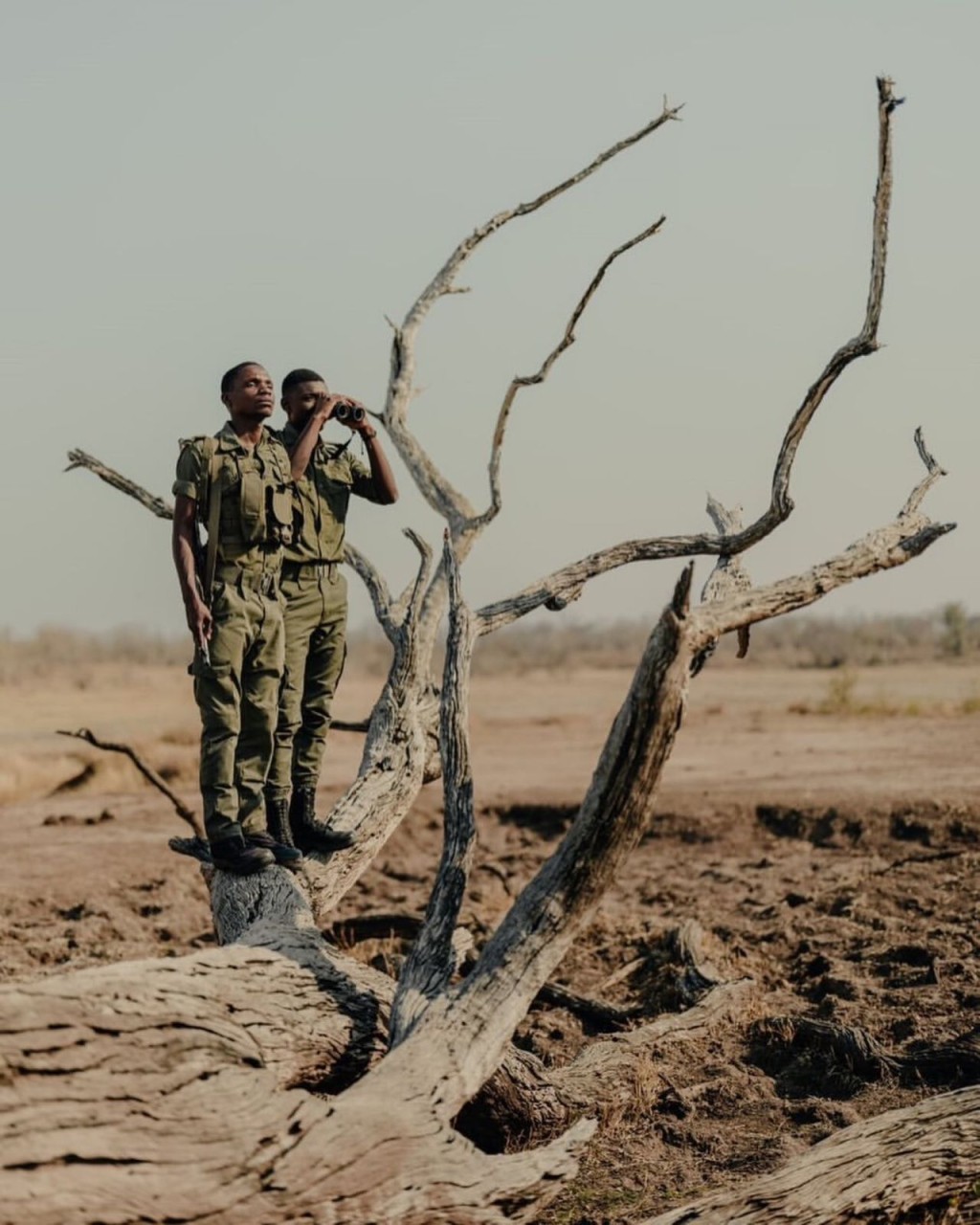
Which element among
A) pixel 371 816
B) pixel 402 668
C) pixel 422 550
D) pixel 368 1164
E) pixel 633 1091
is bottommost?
pixel 633 1091

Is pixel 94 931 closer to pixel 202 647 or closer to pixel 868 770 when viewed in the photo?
pixel 202 647

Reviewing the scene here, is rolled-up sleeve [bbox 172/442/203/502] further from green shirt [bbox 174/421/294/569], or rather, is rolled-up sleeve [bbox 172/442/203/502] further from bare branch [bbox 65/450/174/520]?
bare branch [bbox 65/450/174/520]

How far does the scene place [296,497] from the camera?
5980 millimetres

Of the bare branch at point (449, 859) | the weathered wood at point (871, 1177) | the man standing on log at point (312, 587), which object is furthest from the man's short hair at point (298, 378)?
the weathered wood at point (871, 1177)

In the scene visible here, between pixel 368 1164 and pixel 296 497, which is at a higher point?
pixel 296 497

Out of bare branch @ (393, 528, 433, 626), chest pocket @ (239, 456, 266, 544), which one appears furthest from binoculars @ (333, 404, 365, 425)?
bare branch @ (393, 528, 433, 626)

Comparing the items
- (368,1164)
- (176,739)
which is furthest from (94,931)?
(176,739)

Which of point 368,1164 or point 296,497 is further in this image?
point 296,497

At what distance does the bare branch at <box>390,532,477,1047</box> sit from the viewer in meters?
4.68

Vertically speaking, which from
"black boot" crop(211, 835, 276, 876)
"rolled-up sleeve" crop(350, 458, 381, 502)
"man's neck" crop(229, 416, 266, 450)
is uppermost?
"man's neck" crop(229, 416, 266, 450)

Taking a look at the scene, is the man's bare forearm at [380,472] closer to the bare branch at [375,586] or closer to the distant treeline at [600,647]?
the bare branch at [375,586]

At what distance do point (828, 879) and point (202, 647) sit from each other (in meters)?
5.54

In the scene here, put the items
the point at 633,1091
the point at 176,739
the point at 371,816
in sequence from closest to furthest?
the point at 633,1091 < the point at 371,816 < the point at 176,739

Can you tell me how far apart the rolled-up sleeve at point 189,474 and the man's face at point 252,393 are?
23 cm
